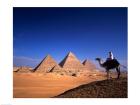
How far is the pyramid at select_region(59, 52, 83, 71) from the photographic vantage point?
13.0 ft

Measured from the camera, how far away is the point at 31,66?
3.99 m

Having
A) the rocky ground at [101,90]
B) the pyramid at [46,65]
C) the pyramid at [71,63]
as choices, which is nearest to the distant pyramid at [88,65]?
the pyramid at [71,63]

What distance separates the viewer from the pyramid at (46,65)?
3.96 metres

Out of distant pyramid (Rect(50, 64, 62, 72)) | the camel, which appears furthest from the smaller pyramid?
the camel

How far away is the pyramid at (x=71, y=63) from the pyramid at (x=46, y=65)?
84mm

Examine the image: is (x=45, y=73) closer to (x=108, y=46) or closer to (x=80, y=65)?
(x=80, y=65)

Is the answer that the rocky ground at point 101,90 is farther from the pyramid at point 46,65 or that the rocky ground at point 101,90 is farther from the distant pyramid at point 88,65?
the pyramid at point 46,65

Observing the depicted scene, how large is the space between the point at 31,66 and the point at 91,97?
64 cm

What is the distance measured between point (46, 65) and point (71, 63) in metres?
0.24

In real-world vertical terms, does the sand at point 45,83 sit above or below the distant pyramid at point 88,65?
below

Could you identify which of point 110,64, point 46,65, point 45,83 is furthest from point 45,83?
point 110,64

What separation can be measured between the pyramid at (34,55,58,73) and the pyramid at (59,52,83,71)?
8 cm

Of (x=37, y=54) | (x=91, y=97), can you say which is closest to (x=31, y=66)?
(x=37, y=54)

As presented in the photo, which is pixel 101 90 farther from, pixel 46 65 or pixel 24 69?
pixel 24 69
